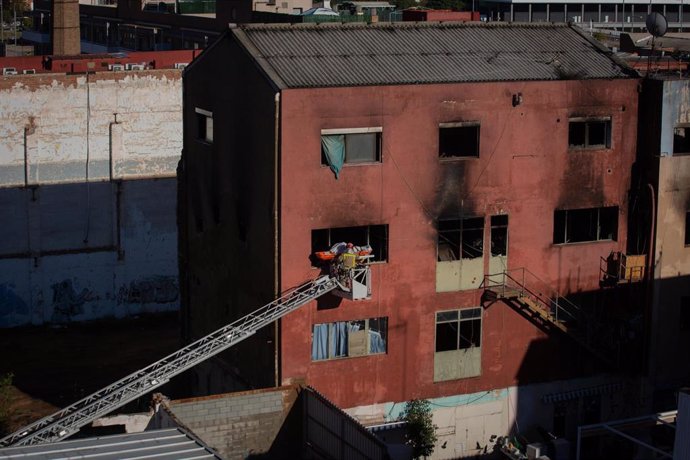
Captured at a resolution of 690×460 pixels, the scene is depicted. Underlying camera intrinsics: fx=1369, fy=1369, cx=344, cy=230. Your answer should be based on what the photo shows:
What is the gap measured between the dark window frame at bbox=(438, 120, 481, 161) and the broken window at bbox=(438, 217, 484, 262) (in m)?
1.78

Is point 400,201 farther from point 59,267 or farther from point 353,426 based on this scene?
point 59,267

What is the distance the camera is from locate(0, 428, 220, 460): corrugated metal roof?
28.1 m

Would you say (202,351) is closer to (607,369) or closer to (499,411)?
(499,411)

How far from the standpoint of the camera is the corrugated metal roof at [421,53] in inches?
1448

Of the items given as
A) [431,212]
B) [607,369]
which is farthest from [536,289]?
[431,212]

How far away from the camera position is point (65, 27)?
78062mm

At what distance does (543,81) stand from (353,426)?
11.5 metres

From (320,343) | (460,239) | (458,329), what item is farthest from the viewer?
(458,329)

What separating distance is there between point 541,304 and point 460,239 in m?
3.40

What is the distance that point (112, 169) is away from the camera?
184 ft

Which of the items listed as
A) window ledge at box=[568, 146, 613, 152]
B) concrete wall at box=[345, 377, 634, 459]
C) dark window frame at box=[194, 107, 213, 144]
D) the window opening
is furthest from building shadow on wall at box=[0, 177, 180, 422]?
the window opening

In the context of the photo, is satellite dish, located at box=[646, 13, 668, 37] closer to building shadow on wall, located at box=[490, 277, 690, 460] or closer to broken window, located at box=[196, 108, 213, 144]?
building shadow on wall, located at box=[490, 277, 690, 460]

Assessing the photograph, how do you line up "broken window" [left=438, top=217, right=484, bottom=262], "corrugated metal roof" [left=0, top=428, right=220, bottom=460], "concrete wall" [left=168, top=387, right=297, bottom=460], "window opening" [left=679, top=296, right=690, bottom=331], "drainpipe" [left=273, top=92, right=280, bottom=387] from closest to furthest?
"corrugated metal roof" [left=0, top=428, right=220, bottom=460] < "concrete wall" [left=168, top=387, right=297, bottom=460] < "drainpipe" [left=273, top=92, right=280, bottom=387] < "broken window" [left=438, top=217, right=484, bottom=262] < "window opening" [left=679, top=296, right=690, bottom=331]

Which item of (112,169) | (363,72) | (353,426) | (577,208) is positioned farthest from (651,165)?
(112,169)
